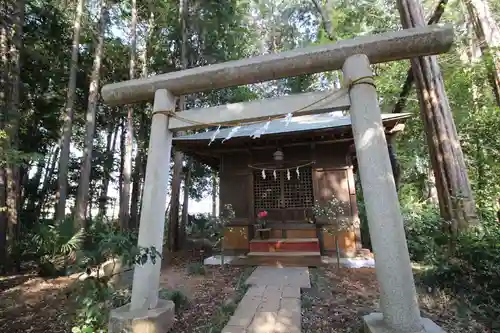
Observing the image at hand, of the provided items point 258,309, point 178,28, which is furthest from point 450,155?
point 178,28

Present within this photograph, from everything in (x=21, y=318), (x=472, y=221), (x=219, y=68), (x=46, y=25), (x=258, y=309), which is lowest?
(x=21, y=318)

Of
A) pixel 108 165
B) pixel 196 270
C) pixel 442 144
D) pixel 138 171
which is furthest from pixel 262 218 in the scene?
pixel 108 165

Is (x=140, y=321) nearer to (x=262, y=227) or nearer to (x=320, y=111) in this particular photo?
(x=320, y=111)

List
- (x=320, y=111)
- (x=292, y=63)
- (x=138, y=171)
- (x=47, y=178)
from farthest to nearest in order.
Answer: (x=138, y=171)
(x=47, y=178)
(x=292, y=63)
(x=320, y=111)

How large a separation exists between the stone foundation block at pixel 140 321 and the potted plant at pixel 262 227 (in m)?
4.15

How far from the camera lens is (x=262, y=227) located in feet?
23.3

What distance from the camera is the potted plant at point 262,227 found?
6914 mm

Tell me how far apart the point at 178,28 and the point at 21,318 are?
32.5 feet

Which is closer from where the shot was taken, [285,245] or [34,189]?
[285,245]

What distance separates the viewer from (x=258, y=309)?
338 cm

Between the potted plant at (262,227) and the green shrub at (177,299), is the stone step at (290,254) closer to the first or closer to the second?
the potted plant at (262,227)

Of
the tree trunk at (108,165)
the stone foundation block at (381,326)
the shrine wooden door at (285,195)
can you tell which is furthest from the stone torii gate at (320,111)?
the tree trunk at (108,165)

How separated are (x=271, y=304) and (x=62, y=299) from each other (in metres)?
4.13

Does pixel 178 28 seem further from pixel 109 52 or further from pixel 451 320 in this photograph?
pixel 451 320
